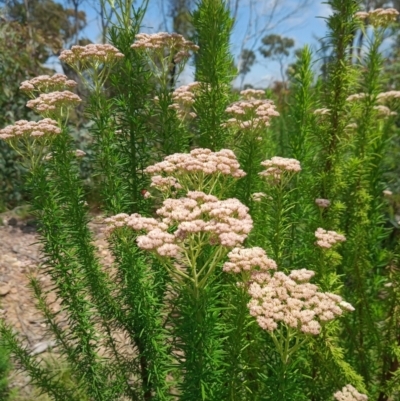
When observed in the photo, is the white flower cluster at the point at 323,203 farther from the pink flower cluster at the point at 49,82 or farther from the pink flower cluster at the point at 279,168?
the pink flower cluster at the point at 49,82

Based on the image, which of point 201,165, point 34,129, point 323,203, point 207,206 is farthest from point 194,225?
point 34,129

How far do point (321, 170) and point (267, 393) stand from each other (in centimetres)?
143

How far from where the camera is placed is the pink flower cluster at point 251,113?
2.74 metres

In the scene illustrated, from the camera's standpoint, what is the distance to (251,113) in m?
2.79

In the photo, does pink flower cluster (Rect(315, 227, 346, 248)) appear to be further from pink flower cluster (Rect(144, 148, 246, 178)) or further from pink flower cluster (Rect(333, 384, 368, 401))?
pink flower cluster (Rect(333, 384, 368, 401))

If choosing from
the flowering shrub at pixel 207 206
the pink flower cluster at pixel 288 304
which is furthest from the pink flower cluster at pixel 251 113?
the pink flower cluster at pixel 288 304

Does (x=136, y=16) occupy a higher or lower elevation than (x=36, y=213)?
higher

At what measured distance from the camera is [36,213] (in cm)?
252

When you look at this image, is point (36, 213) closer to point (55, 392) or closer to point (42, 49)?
point (55, 392)

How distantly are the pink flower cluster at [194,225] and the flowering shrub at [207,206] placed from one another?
2cm

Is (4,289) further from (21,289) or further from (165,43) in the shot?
(165,43)

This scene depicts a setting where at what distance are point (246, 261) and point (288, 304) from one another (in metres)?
0.24

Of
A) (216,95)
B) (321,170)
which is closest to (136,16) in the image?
(216,95)

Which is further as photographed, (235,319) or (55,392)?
(55,392)
